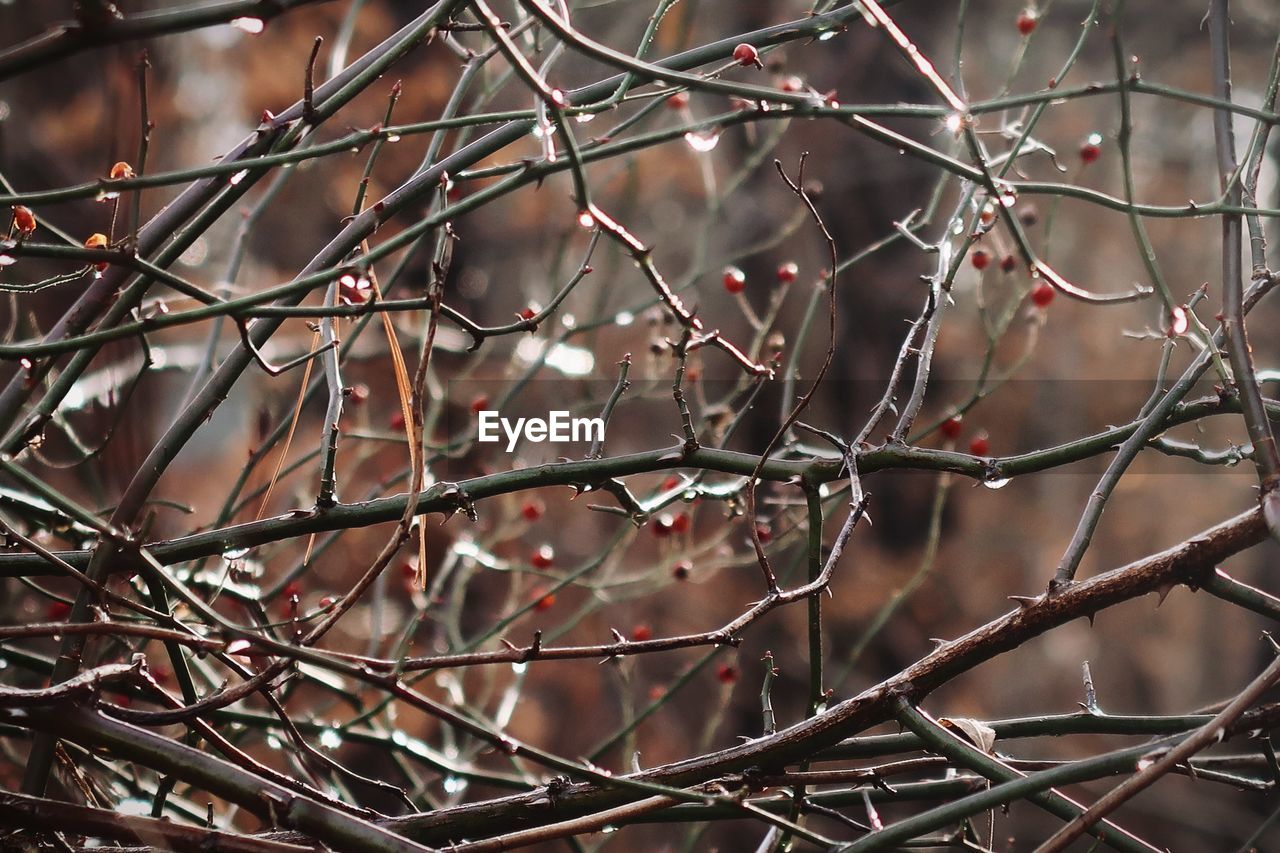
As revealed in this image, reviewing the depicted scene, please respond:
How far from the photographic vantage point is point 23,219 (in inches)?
→ 38.1

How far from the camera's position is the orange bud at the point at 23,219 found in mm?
953

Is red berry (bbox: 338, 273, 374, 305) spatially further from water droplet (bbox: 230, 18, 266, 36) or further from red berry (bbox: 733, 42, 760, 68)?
red berry (bbox: 733, 42, 760, 68)

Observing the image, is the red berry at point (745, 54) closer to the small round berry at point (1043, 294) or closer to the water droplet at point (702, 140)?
the water droplet at point (702, 140)

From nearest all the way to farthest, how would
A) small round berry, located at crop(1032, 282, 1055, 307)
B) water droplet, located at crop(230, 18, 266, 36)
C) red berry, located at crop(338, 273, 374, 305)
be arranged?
water droplet, located at crop(230, 18, 266, 36)
red berry, located at crop(338, 273, 374, 305)
small round berry, located at crop(1032, 282, 1055, 307)

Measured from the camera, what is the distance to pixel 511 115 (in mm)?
993

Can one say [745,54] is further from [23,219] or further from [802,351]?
[802,351]

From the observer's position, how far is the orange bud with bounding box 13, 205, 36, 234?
95cm

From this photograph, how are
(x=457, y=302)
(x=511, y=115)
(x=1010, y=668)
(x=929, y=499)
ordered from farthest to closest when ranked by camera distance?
(x=1010, y=668)
(x=929, y=499)
(x=457, y=302)
(x=511, y=115)


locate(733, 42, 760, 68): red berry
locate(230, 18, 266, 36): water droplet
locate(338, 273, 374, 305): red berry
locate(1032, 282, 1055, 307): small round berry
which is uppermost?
locate(733, 42, 760, 68): red berry

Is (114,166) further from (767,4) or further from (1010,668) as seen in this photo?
(1010,668)

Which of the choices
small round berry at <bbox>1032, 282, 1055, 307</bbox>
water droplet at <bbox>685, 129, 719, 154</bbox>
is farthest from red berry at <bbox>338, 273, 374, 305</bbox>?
small round berry at <bbox>1032, 282, 1055, 307</bbox>

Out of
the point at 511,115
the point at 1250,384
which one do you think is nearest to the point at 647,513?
the point at 511,115

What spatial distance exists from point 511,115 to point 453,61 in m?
3.07

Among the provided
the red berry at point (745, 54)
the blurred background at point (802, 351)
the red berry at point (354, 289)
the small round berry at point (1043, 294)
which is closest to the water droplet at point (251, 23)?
the red berry at point (354, 289)
